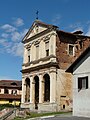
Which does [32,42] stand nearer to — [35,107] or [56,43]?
[56,43]

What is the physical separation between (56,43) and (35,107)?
12225mm

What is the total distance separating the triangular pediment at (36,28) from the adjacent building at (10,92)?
18131 millimetres

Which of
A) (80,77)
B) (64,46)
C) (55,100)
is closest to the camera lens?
(80,77)

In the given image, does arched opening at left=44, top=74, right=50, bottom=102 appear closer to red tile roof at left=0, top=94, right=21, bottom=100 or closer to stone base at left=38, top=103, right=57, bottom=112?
stone base at left=38, top=103, right=57, bottom=112

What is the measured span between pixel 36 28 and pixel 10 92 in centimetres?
2701

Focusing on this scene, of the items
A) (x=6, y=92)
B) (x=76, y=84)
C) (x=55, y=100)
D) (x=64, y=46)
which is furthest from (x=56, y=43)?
(x=6, y=92)

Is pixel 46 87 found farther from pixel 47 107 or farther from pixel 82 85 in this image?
pixel 82 85

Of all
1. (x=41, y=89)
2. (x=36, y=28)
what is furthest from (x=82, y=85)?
(x=36, y=28)

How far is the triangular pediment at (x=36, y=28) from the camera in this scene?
173ft

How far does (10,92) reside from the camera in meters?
77.1

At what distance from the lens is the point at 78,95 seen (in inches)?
1352

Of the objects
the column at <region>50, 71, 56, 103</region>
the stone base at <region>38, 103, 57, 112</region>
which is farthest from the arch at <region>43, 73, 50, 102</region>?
the column at <region>50, 71, 56, 103</region>

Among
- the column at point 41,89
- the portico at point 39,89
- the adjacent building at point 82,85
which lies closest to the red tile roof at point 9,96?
the portico at point 39,89

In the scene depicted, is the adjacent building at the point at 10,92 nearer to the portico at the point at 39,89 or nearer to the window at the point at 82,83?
the portico at the point at 39,89
